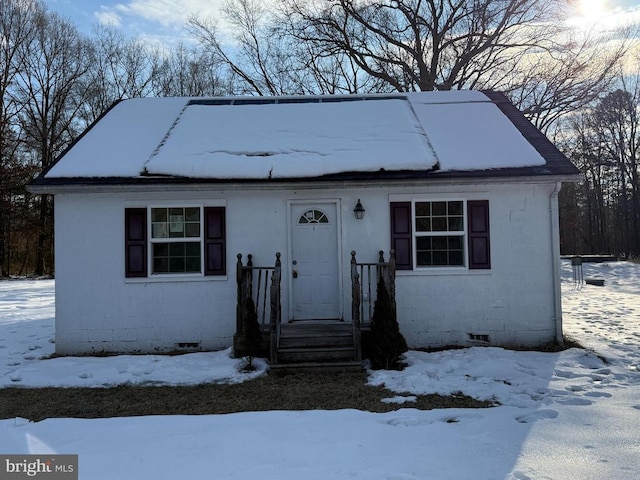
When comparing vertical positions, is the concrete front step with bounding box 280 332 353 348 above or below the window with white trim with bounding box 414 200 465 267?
below

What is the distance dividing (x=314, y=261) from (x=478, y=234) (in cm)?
276

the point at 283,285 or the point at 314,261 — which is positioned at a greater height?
the point at 314,261

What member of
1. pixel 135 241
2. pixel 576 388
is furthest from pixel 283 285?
pixel 576 388

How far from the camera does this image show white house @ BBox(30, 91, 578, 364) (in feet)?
23.1

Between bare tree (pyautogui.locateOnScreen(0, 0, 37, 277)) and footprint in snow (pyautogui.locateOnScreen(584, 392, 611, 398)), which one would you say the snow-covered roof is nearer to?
footprint in snow (pyautogui.locateOnScreen(584, 392, 611, 398))

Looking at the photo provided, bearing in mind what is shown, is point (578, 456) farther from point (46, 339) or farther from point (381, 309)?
point (46, 339)

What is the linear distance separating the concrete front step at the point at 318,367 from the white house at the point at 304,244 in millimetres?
1145

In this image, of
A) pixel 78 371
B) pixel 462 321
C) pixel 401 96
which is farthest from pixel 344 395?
pixel 401 96

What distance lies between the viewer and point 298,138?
7.83 metres

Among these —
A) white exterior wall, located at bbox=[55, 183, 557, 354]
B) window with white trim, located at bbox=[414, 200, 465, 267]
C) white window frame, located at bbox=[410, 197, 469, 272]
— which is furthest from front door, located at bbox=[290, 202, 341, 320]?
window with white trim, located at bbox=[414, 200, 465, 267]

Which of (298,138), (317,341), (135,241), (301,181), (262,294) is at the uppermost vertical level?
(298,138)

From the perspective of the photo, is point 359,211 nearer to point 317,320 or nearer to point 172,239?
point 317,320

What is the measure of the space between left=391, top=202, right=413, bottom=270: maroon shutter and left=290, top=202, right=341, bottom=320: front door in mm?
965

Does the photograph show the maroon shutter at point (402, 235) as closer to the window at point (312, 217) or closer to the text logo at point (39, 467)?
the window at point (312, 217)
